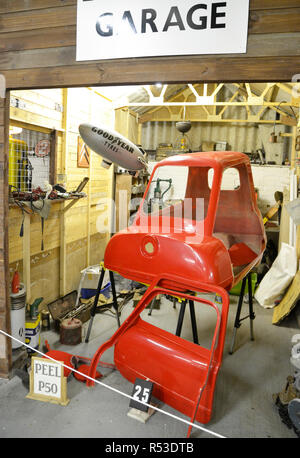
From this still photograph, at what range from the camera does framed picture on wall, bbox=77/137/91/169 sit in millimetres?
5106

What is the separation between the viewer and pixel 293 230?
5.39 meters

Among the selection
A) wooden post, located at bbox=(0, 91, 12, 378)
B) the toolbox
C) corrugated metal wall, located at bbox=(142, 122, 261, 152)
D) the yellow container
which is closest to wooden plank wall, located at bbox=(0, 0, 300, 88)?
wooden post, located at bbox=(0, 91, 12, 378)

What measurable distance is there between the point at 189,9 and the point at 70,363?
2950 millimetres

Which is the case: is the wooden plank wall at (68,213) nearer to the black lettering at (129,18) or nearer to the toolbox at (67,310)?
the toolbox at (67,310)

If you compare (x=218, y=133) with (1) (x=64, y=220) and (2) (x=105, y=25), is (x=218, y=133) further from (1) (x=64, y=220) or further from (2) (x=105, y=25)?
(2) (x=105, y=25)

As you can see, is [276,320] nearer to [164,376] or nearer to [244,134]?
[164,376]

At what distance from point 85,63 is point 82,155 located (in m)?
2.86

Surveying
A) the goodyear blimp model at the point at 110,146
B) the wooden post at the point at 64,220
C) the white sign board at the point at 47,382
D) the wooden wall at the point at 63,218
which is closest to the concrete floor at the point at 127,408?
the white sign board at the point at 47,382

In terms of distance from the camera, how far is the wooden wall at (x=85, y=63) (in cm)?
204

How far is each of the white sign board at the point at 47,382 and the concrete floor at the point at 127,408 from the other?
62 mm

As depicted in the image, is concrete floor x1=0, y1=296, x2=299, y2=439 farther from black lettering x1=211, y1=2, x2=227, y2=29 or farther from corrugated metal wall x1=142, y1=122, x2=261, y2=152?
corrugated metal wall x1=142, y1=122, x2=261, y2=152

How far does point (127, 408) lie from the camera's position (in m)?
2.77

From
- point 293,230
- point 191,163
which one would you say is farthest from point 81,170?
point 293,230

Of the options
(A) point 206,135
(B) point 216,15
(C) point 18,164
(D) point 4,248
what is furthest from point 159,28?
(A) point 206,135
